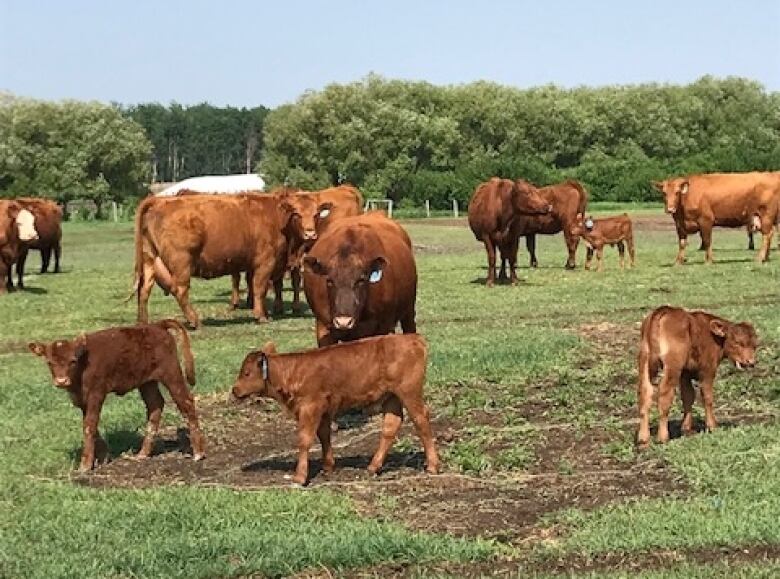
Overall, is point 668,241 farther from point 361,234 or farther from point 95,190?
point 95,190

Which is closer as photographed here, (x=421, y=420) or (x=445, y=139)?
(x=421, y=420)

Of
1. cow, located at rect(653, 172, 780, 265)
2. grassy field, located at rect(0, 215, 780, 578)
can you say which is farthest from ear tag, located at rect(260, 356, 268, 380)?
cow, located at rect(653, 172, 780, 265)

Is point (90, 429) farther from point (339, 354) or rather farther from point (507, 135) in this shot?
point (507, 135)

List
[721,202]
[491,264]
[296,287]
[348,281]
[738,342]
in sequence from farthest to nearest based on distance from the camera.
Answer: [721,202] < [491,264] < [296,287] < [348,281] < [738,342]

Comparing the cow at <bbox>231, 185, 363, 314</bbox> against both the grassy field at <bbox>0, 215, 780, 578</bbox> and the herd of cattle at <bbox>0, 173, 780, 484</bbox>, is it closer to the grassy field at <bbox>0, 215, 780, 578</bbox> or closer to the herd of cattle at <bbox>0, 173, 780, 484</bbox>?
the herd of cattle at <bbox>0, 173, 780, 484</bbox>

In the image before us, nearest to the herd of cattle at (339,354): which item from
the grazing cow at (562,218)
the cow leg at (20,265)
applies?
the cow leg at (20,265)

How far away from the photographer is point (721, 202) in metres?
28.6

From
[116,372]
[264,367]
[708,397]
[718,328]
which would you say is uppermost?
[718,328]

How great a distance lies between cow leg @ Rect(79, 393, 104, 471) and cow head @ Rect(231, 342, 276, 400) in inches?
50.6

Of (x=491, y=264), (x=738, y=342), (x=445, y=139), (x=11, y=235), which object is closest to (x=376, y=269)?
(x=738, y=342)

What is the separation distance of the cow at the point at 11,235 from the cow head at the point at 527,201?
11.0 metres

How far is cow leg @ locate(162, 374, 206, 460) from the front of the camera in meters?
9.66

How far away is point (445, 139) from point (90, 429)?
253ft

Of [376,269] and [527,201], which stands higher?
[527,201]
